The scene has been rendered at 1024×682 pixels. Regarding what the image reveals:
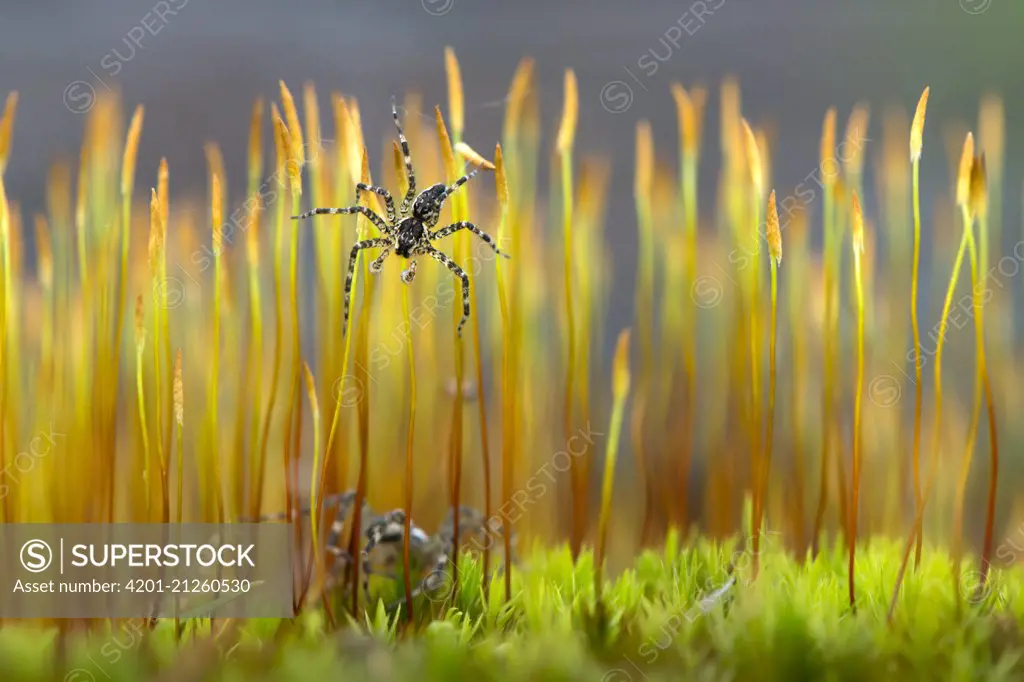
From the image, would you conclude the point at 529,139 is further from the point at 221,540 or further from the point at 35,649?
the point at 35,649

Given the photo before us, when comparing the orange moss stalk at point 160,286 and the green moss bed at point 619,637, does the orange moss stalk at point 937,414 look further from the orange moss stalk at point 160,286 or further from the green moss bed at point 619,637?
the orange moss stalk at point 160,286

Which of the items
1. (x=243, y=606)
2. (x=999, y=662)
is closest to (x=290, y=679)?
(x=243, y=606)

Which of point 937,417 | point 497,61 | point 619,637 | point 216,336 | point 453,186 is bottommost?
point 619,637

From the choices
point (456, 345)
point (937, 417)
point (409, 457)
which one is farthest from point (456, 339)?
point (937, 417)

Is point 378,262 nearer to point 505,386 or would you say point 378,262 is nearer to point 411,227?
point 411,227

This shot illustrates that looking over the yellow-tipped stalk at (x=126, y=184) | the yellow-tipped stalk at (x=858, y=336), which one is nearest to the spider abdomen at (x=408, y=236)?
the yellow-tipped stalk at (x=126, y=184)

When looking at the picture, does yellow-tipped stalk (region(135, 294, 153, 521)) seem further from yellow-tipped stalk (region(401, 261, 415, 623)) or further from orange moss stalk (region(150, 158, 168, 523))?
yellow-tipped stalk (region(401, 261, 415, 623))
